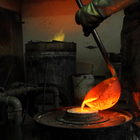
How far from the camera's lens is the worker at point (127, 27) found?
2104 millimetres

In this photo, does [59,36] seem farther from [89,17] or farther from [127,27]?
[89,17]

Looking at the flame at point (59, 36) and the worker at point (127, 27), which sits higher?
the flame at point (59, 36)

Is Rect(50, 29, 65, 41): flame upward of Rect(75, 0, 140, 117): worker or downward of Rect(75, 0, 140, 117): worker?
upward

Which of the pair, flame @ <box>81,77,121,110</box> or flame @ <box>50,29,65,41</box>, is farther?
flame @ <box>50,29,65,41</box>

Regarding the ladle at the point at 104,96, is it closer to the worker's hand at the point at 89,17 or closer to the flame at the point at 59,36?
the worker's hand at the point at 89,17

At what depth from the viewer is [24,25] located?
6867 millimetres

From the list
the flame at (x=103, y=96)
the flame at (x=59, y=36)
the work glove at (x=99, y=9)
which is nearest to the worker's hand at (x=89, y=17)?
the work glove at (x=99, y=9)

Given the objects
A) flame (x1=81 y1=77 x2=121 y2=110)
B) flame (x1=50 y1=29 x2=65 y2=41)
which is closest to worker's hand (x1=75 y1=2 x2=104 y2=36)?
flame (x1=81 y1=77 x2=121 y2=110)

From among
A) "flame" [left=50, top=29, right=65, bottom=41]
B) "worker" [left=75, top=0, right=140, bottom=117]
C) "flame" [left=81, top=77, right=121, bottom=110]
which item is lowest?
"flame" [left=81, top=77, right=121, bottom=110]

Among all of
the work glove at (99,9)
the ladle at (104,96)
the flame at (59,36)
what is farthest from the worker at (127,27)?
the flame at (59,36)

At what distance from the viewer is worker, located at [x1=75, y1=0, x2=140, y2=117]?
2104 mm

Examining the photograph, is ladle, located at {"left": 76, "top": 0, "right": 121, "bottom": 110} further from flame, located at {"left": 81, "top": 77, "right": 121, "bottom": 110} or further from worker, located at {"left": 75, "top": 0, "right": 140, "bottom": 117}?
worker, located at {"left": 75, "top": 0, "right": 140, "bottom": 117}

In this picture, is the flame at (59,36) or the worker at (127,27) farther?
the flame at (59,36)

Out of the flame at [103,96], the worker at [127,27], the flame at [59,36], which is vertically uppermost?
the flame at [59,36]
